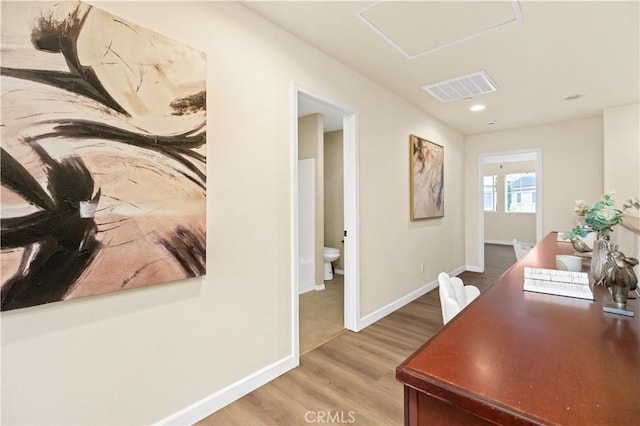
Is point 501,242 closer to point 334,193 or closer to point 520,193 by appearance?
point 520,193

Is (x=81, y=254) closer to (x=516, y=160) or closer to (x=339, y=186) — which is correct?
(x=339, y=186)

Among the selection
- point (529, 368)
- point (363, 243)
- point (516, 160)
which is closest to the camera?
point (529, 368)

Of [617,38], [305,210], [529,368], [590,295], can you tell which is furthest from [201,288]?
[617,38]

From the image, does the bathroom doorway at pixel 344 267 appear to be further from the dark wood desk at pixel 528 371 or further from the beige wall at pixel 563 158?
the beige wall at pixel 563 158

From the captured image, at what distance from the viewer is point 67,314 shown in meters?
1.28

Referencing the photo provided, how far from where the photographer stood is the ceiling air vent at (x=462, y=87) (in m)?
2.97

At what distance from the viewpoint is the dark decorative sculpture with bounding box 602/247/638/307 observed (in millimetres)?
1091

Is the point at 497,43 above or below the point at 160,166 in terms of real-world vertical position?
above

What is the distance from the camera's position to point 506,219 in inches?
341

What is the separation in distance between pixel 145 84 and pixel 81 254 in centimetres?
86

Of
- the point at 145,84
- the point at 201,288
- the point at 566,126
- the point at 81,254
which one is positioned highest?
the point at 566,126

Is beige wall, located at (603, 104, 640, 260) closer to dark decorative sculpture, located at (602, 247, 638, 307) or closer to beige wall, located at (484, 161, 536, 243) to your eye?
dark decorative sculpture, located at (602, 247, 638, 307)

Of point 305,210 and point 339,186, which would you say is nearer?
point 305,210

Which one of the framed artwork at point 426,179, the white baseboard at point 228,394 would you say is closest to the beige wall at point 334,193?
the framed artwork at point 426,179
